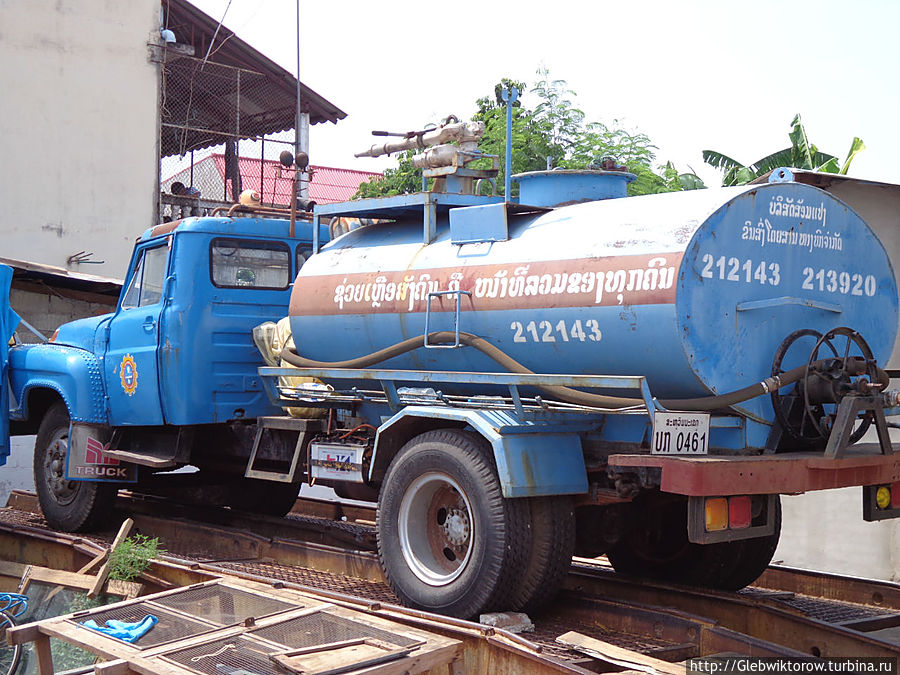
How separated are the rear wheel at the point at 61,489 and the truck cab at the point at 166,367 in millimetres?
13

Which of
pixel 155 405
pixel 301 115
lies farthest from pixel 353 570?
pixel 301 115

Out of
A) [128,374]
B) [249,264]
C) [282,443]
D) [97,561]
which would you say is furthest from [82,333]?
[97,561]

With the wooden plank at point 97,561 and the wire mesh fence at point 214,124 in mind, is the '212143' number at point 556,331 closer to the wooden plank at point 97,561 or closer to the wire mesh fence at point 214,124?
the wooden plank at point 97,561

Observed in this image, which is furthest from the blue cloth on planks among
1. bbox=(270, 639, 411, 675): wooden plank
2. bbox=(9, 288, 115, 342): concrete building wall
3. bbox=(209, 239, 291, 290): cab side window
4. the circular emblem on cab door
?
bbox=(9, 288, 115, 342): concrete building wall

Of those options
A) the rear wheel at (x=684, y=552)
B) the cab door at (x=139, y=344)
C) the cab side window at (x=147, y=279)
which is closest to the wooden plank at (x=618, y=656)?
the rear wheel at (x=684, y=552)

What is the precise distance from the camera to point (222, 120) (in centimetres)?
2192

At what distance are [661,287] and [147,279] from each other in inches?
197

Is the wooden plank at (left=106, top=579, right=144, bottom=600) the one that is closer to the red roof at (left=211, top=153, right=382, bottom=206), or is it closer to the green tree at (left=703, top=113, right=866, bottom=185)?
the red roof at (left=211, top=153, right=382, bottom=206)

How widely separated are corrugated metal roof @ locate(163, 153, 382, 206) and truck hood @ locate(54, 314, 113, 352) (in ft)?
43.9

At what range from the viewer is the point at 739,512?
5.25 m

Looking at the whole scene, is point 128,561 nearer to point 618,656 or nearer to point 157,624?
point 157,624

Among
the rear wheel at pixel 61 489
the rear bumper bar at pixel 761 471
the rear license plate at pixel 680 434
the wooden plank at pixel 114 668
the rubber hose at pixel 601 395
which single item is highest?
the rubber hose at pixel 601 395

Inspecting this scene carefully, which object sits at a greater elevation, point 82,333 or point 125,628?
point 82,333

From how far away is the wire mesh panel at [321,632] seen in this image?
193 inches
